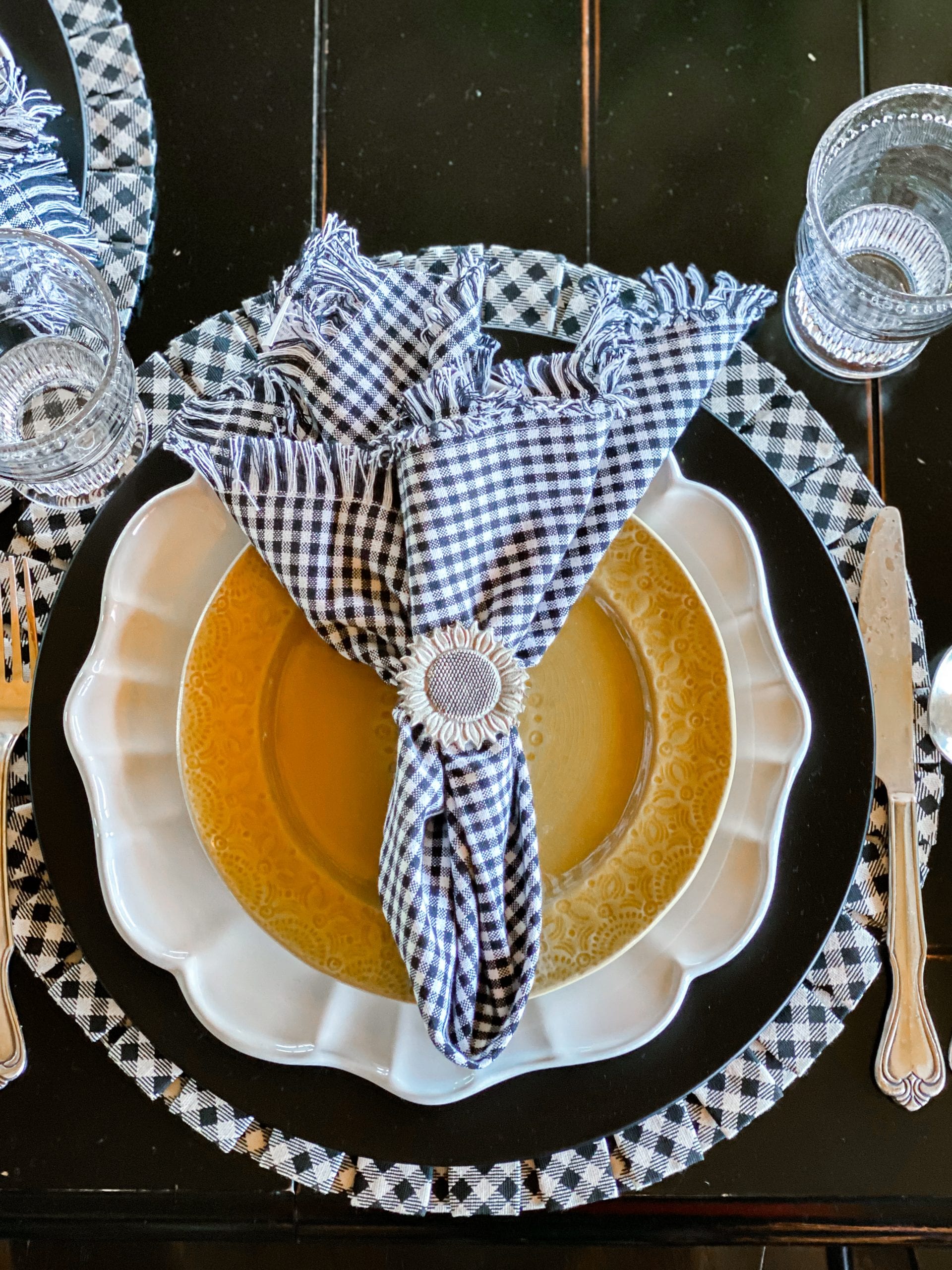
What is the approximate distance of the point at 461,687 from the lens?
44 centimetres

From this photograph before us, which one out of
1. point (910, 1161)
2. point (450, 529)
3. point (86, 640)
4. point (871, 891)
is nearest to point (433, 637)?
point (450, 529)

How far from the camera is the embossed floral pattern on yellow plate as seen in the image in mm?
469

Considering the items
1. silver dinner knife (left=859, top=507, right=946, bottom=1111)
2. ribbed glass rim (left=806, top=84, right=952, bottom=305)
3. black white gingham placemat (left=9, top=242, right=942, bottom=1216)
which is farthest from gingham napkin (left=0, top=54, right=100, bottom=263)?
silver dinner knife (left=859, top=507, right=946, bottom=1111)

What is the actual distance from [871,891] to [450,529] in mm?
328

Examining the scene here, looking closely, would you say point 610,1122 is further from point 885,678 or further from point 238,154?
point 238,154

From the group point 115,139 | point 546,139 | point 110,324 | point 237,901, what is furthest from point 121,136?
point 237,901

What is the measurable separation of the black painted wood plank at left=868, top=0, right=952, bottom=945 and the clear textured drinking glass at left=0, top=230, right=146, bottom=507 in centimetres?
47

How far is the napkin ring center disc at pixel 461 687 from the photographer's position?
433 millimetres

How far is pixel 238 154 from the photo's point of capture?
608 mm

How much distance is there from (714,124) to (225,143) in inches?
12.9

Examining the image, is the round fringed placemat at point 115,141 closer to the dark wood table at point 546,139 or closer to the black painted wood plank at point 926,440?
the dark wood table at point 546,139

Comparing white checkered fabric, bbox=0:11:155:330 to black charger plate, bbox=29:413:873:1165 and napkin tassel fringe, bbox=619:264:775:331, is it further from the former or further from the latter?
napkin tassel fringe, bbox=619:264:775:331

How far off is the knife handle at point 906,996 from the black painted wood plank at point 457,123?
42 cm

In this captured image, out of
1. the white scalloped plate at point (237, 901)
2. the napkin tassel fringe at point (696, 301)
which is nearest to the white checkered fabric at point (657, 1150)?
the white scalloped plate at point (237, 901)
